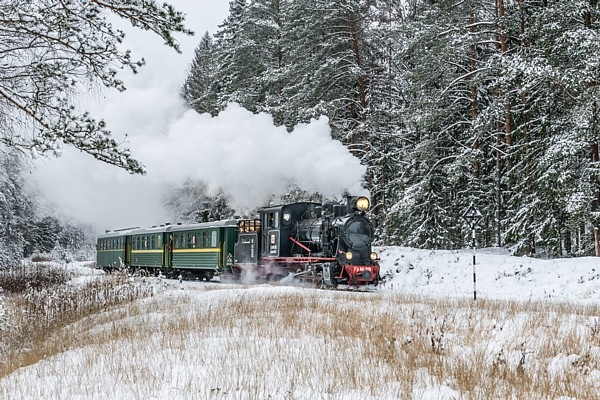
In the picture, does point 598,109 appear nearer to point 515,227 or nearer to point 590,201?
point 590,201

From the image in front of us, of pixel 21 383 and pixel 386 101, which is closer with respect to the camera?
pixel 21 383

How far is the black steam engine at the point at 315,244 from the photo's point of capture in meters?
16.7

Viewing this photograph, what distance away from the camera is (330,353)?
6.89 meters

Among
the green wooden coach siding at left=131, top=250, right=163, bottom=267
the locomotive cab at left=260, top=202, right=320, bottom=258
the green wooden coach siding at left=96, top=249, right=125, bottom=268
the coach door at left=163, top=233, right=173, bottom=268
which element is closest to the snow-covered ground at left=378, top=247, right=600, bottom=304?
the locomotive cab at left=260, top=202, right=320, bottom=258

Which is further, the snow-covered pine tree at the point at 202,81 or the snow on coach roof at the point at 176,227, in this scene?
the snow-covered pine tree at the point at 202,81

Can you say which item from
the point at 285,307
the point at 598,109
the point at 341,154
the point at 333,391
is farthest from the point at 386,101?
the point at 333,391

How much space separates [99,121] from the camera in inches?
333

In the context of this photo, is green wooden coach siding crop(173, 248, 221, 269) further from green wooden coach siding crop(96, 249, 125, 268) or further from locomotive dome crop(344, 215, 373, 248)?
locomotive dome crop(344, 215, 373, 248)

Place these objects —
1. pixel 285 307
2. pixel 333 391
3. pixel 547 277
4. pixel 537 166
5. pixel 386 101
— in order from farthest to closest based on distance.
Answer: pixel 386 101, pixel 537 166, pixel 547 277, pixel 285 307, pixel 333 391

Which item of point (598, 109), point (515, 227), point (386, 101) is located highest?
point (386, 101)

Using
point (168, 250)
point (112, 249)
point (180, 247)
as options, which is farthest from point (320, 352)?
point (112, 249)

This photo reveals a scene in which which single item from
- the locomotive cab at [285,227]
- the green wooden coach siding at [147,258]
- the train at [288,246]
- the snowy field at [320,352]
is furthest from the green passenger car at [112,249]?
the snowy field at [320,352]

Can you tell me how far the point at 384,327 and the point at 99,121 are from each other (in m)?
5.00

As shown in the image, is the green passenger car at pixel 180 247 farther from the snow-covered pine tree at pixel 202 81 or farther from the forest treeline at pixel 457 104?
the snow-covered pine tree at pixel 202 81
